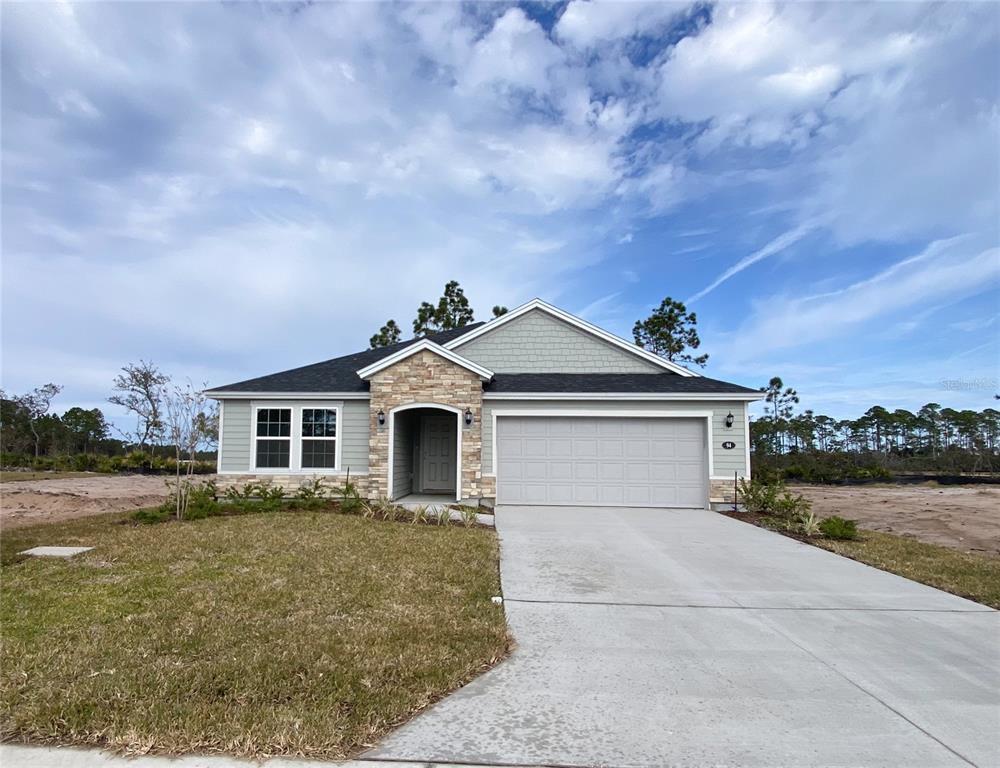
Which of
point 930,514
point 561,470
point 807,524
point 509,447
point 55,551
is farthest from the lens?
point 930,514

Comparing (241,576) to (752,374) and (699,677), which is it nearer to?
(699,677)

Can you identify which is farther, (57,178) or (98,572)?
(57,178)

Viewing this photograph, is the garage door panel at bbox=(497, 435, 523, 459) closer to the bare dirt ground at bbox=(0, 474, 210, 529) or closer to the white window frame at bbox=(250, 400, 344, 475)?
the white window frame at bbox=(250, 400, 344, 475)

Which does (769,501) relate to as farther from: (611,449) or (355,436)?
(355,436)

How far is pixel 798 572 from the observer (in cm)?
753

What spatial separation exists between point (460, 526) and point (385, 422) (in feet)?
13.0

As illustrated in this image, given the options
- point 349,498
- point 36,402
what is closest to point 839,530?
point 349,498

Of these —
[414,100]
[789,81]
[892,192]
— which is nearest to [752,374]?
[892,192]

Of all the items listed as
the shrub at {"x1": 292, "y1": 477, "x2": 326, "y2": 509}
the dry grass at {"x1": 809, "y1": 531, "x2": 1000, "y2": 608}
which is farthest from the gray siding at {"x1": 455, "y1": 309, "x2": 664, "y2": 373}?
the dry grass at {"x1": 809, "y1": 531, "x2": 1000, "y2": 608}

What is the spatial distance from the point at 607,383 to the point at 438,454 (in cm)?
521

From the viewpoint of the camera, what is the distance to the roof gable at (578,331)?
1549 centimetres

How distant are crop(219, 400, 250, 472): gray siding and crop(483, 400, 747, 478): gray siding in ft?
18.9

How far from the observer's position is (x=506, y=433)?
13867 millimetres

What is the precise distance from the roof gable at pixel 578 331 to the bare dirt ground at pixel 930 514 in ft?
17.5
